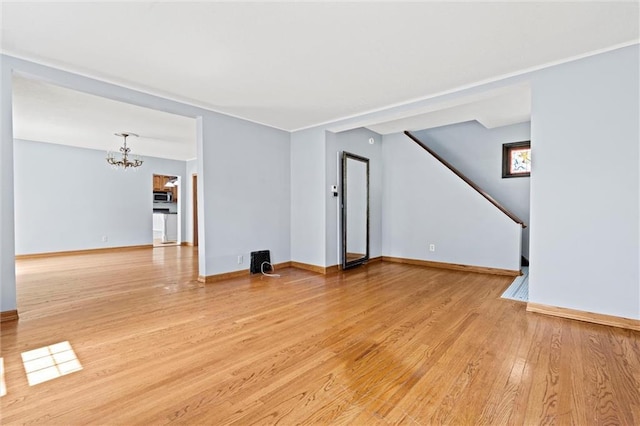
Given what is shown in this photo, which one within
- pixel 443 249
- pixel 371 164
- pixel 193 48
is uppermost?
pixel 193 48

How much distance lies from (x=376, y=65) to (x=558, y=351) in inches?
111

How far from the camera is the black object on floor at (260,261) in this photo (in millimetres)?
4738

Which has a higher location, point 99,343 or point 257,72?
point 257,72

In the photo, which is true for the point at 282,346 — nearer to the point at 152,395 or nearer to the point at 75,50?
the point at 152,395

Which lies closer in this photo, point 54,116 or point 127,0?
point 127,0

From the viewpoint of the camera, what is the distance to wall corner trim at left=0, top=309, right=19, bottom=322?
270 cm

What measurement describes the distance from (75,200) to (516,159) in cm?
938

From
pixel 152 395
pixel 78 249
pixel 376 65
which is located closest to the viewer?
pixel 152 395

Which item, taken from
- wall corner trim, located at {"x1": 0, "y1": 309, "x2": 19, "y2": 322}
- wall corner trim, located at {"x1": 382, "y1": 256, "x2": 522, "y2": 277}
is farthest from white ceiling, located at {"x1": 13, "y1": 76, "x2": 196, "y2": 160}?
wall corner trim, located at {"x1": 382, "y1": 256, "x2": 522, "y2": 277}

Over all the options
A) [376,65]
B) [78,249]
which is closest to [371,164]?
[376,65]

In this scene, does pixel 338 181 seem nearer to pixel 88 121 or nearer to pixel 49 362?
pixel 49 362

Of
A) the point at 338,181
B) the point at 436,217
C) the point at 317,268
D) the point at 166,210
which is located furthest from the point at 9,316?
the point at 166,210

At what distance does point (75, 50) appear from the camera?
261 centimetres

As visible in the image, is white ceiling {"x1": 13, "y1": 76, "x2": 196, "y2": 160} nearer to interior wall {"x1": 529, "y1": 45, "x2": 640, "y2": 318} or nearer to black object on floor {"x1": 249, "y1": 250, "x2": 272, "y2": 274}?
black object on floor {"x1": 249, "y1": 250, "x2": 272, "y2": 274}
